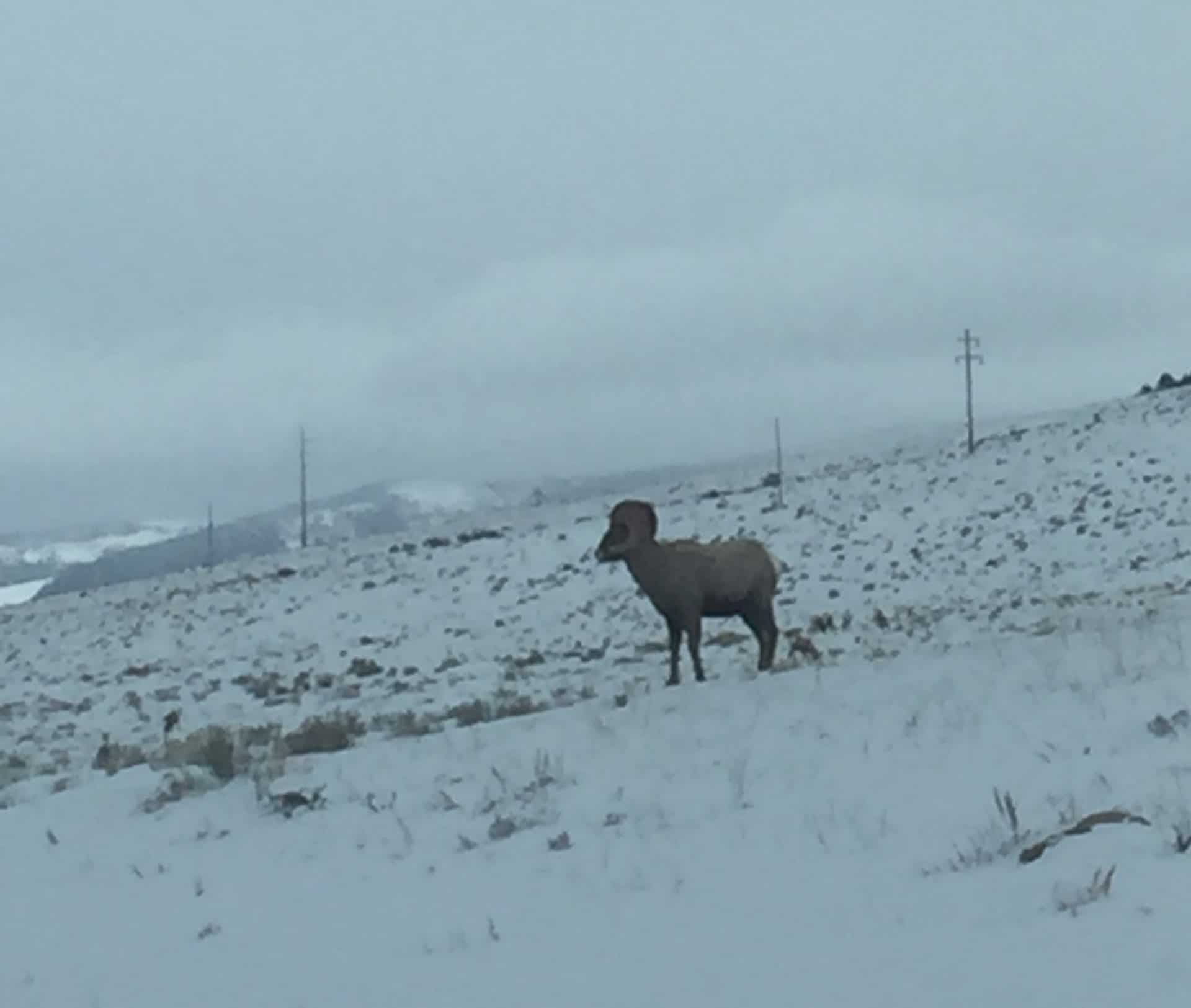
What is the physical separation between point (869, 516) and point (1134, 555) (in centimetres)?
1082

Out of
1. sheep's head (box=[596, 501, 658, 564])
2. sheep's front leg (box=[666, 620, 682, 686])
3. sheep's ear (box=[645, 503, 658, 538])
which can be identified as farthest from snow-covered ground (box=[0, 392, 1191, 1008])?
sheep's ear (box=[645, 503, 658, 538])

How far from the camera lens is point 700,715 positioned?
10000 mm

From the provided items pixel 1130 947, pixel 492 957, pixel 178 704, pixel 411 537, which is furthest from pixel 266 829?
pixel 411 537

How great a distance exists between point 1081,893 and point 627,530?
853cm

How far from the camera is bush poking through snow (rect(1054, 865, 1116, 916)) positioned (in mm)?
4969

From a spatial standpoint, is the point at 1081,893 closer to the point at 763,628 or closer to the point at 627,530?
the point at 627,530

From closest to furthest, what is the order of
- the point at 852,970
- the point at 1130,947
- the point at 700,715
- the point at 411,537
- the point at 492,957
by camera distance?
the point at 1130,947, the point at 852,970, the point at 492,957, the point at 700,715, the point at 411,537

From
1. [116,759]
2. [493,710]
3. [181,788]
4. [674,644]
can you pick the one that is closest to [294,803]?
[181,788]

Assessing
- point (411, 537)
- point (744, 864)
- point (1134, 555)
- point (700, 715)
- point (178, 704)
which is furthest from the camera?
point (411, 537)

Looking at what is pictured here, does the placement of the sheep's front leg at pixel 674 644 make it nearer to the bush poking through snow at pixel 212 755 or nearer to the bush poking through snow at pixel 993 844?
the bush poking through snow at pixel 212 755

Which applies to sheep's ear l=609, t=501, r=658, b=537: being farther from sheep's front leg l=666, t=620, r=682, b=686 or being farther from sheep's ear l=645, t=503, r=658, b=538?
sheep's front leg l=666, t=620, r=682, b=686

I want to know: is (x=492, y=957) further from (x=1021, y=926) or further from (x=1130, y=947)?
(x=1130, y=947)

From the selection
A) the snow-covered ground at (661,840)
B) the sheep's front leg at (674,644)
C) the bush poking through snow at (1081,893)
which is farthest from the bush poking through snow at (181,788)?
the bush poking through snow at (1081,893)

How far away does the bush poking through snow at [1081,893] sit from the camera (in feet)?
16.3
